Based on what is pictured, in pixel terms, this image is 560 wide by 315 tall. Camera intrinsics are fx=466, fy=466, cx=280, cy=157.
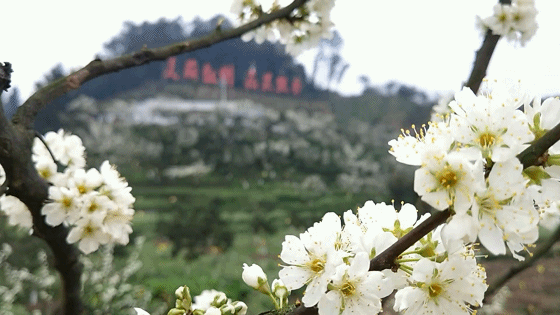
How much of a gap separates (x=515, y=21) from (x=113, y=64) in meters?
0.95

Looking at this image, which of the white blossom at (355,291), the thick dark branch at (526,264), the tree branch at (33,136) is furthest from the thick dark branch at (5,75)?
the thick dark branch at (526,264)

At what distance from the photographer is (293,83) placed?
713cm

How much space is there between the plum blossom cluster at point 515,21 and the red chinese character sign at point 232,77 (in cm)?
595

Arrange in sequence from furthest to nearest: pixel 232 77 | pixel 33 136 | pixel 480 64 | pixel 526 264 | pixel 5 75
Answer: pixel 232 77, pixel 526 264, pixel 480 64, pixel 33 136, pixel 5 75

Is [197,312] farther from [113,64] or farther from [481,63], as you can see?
[481,63]

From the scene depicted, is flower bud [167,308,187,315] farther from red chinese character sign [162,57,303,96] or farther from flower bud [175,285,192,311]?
red chinese character sign [162,57,303,96]

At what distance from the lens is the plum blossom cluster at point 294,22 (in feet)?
3.68

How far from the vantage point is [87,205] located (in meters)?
0.85

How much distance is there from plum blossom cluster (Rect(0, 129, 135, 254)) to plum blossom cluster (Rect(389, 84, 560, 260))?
61cm

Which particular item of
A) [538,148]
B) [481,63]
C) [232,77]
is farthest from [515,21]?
[232,77]

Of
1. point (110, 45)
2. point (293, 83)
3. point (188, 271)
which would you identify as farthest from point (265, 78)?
point (188, 271)

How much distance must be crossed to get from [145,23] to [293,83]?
2.30m

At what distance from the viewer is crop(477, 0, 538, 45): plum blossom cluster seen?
114 centimetres

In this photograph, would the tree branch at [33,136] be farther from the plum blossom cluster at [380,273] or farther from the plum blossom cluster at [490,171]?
the plum blossom cluster at [490,171]
